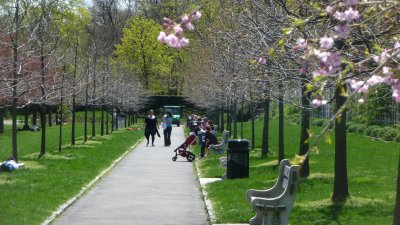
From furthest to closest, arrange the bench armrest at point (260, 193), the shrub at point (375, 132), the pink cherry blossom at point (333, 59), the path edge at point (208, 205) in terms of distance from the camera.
Answer: 1. the shrub at point (375, 132)
2. the path edge at point (208, 205)
3. the bench armrest at point (260, 193)
4. the pink cherry blossom at point (333, 59)

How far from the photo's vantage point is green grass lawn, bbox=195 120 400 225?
12643 mm

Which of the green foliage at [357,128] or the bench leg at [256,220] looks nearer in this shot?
the bench leg at [256,220]

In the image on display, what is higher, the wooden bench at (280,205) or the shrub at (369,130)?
the shrub at (369,130)

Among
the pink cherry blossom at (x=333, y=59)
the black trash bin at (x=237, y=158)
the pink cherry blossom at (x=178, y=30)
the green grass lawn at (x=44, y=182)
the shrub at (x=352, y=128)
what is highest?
the pink cherry blossom at (x=178, y=30)

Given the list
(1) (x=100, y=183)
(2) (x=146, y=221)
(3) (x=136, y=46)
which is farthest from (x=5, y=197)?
(3) (x=136, y=46)

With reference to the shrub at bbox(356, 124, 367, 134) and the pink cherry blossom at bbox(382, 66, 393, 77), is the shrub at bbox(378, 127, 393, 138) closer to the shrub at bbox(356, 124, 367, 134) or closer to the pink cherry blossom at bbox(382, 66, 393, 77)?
the shrub at bbox(356, 124, 367, 134)

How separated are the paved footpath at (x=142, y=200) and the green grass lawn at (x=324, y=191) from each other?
1.71 feet

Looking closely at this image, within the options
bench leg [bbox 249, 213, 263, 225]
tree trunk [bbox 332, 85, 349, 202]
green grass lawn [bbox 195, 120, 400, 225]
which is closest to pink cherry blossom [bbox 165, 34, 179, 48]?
green grass lawn [bbox 195, 120, 400, 225]

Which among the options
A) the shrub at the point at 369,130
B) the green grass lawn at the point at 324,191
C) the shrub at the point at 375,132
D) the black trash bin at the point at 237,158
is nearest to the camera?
the green grass lawn at the point at 324,191

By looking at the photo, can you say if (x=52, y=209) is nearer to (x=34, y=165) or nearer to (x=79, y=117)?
(x=34, y=165)

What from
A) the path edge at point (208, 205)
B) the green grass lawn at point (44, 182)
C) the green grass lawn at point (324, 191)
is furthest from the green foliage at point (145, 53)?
the path edge at point (208, 205)

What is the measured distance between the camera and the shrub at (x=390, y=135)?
35.6 meters

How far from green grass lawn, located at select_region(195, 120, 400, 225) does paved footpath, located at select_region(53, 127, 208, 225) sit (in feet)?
1.71

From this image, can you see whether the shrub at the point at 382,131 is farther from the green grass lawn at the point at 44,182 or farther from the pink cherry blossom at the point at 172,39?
the pink cherry blossom at the point at 172,39
